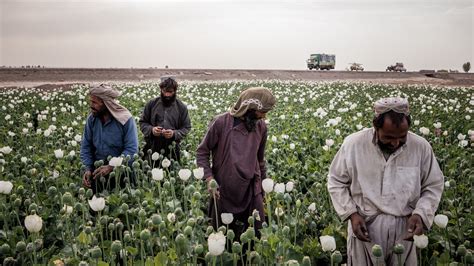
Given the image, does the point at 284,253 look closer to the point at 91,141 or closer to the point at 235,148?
the point at 235,148

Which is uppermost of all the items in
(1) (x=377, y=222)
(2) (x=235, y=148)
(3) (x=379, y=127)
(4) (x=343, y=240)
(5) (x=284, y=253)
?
(3) (x=379, y=127)

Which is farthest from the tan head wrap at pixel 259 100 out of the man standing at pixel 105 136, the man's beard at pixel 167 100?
the man's beard at pixel 167 100

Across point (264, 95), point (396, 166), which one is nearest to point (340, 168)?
point (396, 166)

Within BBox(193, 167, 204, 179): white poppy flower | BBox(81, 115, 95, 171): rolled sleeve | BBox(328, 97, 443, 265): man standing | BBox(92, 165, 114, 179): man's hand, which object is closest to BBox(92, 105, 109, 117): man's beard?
BBox(81, 115, 95, 171): rolled sleeve

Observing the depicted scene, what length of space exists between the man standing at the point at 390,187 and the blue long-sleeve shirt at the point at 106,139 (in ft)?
9.79

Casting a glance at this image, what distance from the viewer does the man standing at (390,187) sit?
3.00 m

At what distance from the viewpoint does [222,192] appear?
14.1ft

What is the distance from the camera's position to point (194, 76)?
139 ft

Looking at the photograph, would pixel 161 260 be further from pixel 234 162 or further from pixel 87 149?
pixel 87 149

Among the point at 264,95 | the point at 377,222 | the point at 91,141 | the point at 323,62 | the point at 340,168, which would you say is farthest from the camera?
the point at 323,62

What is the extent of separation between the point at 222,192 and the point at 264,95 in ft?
3.19

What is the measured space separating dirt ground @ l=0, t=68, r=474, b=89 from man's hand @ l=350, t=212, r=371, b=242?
1386 inches

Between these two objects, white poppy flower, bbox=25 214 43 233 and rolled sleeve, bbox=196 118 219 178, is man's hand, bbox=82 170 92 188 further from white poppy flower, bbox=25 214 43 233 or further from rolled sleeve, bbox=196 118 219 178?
white poppy flower, bbox=25 214 43 233

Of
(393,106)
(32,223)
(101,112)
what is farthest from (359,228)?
(101,112)
